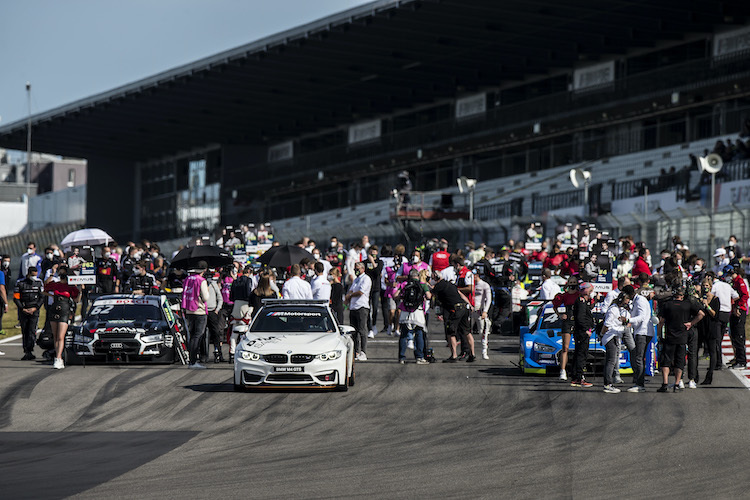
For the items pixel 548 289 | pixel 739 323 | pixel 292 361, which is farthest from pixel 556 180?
pixel 292 361

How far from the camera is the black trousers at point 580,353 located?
16.8m

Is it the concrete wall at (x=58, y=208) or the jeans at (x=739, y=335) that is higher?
the concrete wall at (x=58, y=208)

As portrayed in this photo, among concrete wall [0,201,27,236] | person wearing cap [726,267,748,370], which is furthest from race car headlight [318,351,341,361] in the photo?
concrete wall [0,201,27,236]

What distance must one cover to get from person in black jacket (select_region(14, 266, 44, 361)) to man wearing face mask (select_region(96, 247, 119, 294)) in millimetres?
5282

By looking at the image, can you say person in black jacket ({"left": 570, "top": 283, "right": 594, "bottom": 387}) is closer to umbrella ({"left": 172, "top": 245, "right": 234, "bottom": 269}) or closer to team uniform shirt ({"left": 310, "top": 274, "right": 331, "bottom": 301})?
team uniform shirt ({"left": 310, "top": 274, "right": 331, "bottom": 301})

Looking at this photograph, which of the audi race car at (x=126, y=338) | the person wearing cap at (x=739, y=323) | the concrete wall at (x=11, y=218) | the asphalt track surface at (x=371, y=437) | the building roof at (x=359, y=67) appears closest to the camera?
the asphalt track surface at (x=371, y=437)

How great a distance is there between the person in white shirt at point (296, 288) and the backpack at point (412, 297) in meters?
1.58

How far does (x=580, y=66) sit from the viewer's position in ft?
163

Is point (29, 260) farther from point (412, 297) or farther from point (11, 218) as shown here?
point (11, 218)

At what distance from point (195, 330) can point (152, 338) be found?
3.12ft

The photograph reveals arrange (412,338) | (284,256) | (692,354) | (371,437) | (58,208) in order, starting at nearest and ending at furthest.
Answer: (371,437) < (692,354) < (412,338) < (284,256) < (58,208)

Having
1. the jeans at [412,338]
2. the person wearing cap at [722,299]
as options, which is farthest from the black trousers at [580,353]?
the jeans at [412,338]

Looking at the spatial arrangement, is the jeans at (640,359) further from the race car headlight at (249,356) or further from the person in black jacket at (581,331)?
the race car headlight at (249,356)

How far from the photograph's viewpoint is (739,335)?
1961 cm
